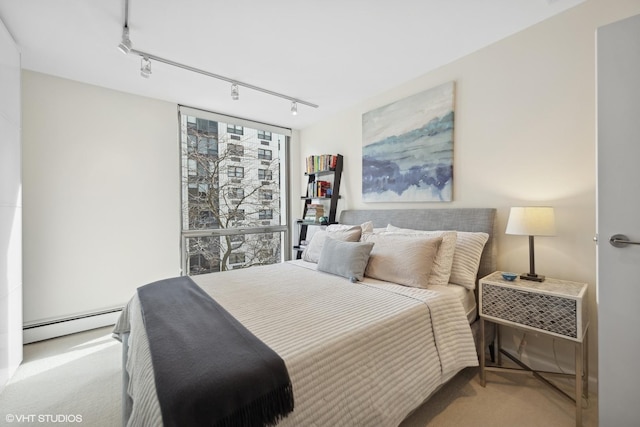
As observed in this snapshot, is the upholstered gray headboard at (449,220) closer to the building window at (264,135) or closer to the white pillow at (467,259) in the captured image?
the white pillow at (467,259)

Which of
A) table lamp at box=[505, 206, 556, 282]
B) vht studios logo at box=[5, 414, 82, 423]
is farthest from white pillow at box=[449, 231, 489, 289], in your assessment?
vht studios logo at box=[5, 414, 82, 423]

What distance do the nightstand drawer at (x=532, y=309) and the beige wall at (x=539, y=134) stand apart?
0.46 meters

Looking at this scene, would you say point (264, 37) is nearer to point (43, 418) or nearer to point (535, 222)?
point (535, 222)

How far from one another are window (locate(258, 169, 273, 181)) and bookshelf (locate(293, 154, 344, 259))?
663mm

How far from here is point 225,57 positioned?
2336 mm

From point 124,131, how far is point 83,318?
6.62 feet

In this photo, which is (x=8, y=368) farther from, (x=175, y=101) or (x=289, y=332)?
(x=175, y=101)

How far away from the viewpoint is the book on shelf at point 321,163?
3512 mm

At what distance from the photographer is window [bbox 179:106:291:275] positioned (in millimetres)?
3527

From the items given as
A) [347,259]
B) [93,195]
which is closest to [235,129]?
[93,195]

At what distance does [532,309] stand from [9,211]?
Result: 3595 mm

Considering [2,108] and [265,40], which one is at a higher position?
[265,40]

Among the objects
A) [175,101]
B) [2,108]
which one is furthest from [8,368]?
[175,101]

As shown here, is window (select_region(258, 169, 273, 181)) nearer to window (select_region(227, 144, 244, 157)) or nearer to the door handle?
window (select_region(227, 144, 244, 157))
